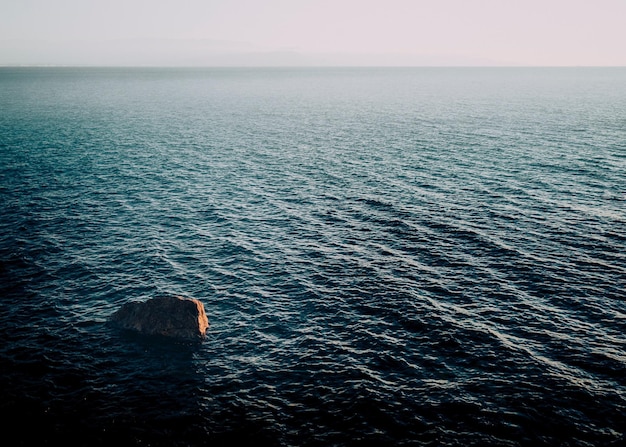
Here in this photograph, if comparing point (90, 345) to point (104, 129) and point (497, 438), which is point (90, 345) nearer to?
point (497, 438)

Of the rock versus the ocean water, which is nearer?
the ocean water

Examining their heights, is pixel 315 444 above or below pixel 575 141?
below

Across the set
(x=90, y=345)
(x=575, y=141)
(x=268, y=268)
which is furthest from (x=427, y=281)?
(x=575, y=141)

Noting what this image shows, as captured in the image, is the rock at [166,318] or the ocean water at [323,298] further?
the rock at [166,318]
